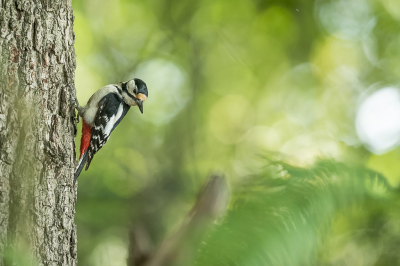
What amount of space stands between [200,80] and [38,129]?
165 inches

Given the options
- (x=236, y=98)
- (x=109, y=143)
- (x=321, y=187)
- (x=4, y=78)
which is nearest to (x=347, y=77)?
(x=236, y=98)

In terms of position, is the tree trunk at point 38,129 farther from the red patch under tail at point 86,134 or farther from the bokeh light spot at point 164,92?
the bokeh light spot at point 164,92

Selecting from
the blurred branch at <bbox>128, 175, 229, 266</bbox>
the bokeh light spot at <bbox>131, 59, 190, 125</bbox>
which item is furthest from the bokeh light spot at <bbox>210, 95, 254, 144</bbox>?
the blurred branch at <bbox>128, 175, 229, 266</bbox>

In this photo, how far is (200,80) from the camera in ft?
18.5

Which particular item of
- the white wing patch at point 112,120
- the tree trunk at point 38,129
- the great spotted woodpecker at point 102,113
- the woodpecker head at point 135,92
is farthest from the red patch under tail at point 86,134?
the tree trunk at point 38,129

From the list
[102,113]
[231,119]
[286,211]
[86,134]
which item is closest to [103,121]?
[102,113]

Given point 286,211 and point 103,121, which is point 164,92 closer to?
point 103,121

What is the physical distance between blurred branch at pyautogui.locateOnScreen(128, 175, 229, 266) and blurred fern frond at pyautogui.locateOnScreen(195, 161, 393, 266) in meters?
0.09

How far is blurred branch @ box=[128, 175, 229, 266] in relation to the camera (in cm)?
64

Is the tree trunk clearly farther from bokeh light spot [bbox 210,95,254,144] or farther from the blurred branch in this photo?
bokeh light spot [bbox 210,95,254,144]

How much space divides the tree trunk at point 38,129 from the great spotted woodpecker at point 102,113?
3.27 feet

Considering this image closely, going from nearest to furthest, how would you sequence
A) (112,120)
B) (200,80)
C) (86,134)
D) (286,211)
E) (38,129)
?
(286,211)
(38,129)
(86,134)
(112,120)
(200,80)

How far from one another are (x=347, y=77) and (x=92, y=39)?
391cm

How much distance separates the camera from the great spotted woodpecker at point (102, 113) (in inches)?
115
